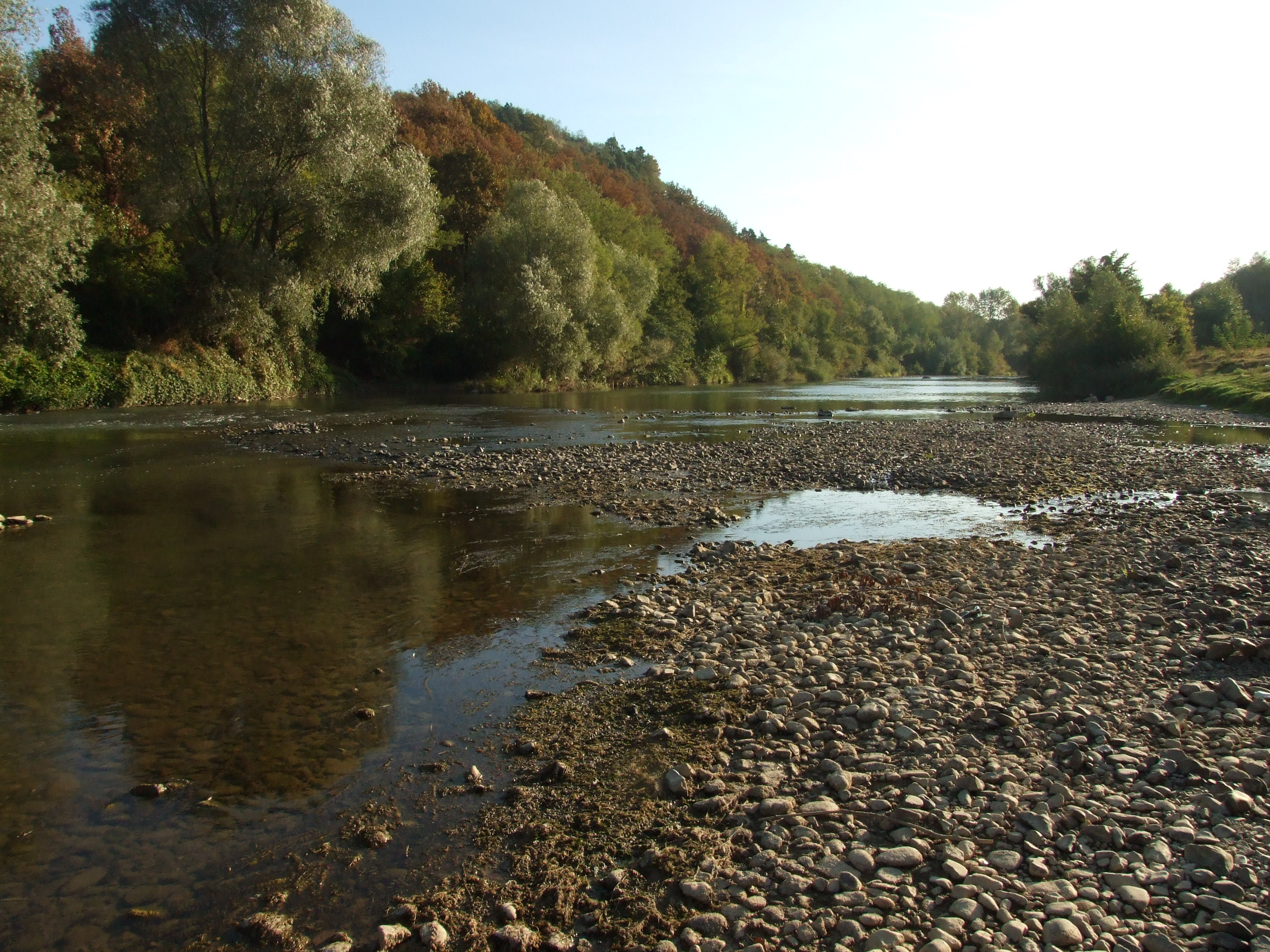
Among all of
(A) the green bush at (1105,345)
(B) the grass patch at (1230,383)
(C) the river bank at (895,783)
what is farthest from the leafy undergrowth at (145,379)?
(A) the green bush at (1105,345)

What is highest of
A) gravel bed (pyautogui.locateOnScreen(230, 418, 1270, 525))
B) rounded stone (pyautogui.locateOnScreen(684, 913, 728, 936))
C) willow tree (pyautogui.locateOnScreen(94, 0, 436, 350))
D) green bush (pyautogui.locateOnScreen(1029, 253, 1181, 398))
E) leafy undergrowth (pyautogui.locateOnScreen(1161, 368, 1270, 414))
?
willow tree (pyautogui.locateOnScreen(94, 0, 436, 350))

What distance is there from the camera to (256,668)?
761 cm

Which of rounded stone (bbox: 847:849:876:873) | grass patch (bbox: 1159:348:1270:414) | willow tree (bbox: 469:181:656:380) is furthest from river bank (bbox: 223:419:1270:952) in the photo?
willow tree (bbox: 469:181:656:380)

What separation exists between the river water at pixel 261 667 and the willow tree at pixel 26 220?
11.0 m

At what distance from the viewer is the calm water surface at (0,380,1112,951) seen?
459 cm

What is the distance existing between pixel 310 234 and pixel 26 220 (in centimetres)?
1483

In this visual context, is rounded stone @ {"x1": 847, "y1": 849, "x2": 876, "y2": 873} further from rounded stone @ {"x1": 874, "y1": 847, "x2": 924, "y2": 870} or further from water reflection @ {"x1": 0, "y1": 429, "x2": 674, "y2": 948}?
water reflection @ {"x1": 0, "y1": 429, "x2": 674, "y2": 948}

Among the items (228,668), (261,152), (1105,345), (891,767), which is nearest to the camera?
(891,767)

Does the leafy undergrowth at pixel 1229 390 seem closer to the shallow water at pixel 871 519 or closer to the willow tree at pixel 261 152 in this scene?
the shallow water at pixel 871 519

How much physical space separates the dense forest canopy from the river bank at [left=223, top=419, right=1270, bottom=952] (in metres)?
28.0

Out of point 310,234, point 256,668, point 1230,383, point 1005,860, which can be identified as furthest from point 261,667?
point 1230,383

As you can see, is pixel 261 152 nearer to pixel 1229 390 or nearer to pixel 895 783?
pixel 895 783

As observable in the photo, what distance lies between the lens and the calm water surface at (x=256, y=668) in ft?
15.1

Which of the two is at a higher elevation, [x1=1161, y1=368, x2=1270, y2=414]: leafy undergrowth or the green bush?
the green bush
